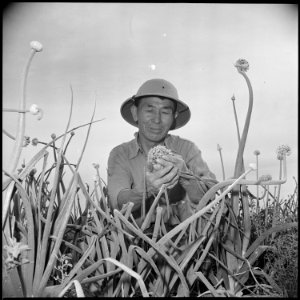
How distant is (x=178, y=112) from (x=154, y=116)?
0.06m

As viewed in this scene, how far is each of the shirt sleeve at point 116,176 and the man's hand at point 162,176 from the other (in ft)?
0.25

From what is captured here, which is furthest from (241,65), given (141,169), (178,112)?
(141,169)

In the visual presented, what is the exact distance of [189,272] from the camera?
0.55 meters

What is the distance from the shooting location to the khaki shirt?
0.68m

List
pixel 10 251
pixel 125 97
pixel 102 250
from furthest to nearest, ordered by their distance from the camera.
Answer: pixel 125 97 < pixel 102 250 < pixel 10 251

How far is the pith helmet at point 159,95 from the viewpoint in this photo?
70 cm

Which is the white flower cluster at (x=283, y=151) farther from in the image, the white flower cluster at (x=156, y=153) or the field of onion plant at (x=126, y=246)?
the white flower cluster at (x=156, y=153)

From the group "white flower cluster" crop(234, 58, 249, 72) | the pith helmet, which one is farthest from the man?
"white flower cluster" crop(234, 58, 249, 72)

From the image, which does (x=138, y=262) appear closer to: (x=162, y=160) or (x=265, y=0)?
(x=162, y=160)

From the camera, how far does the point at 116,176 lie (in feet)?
2.34

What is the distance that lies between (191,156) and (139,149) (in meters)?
0.10

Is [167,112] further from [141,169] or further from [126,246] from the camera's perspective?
[126,246]

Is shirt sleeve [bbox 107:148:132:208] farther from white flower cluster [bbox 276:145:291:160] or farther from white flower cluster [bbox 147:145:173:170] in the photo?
white flower cluster [bbox 276:145:291:160]

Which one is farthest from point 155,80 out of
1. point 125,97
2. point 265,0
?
point 265,0
